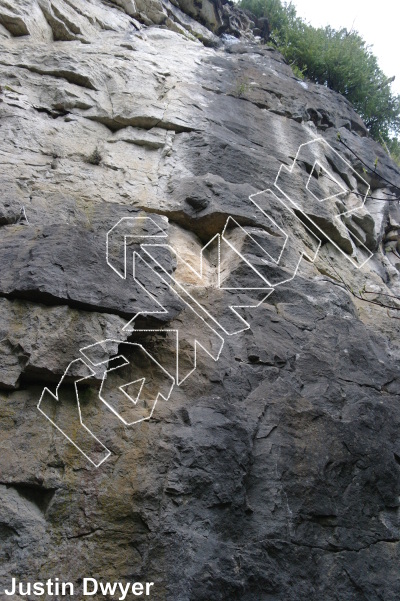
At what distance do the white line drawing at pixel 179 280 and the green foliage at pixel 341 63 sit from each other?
686 cm

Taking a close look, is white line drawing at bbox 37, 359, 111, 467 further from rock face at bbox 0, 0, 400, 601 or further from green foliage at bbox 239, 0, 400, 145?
green foliage at bbox 239, 0, 400, 145

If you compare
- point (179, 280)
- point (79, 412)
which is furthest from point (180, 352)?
point (79, 412)

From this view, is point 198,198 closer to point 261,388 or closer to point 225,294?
point 225,294

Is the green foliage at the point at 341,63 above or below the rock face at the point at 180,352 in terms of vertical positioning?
above

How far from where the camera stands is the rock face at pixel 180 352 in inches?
140

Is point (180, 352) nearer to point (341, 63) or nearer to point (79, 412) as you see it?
point (79, 412)

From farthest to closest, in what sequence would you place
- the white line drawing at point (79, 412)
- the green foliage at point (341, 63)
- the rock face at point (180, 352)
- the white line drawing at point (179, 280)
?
the green foliage at point (341, 63)
the white line drawing at point (179, 280)
the white line drawing at point (79, 412)
the rock face at point (180, 352)

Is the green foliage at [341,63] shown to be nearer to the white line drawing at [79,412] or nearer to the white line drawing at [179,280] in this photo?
the white line drawing at [179,280]

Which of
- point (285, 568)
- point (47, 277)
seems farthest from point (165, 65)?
point (285, 568)

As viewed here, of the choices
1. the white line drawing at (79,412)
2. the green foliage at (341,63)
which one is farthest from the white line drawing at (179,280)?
the green foliage at (341,63)

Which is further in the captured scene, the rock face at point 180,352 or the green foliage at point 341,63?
the green foliage at point 341,63

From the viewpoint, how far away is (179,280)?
5.25 metres

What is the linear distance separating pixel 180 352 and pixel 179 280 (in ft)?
2.95

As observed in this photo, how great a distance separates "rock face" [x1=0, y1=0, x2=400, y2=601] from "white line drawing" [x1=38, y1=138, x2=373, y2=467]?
0.02 meters
